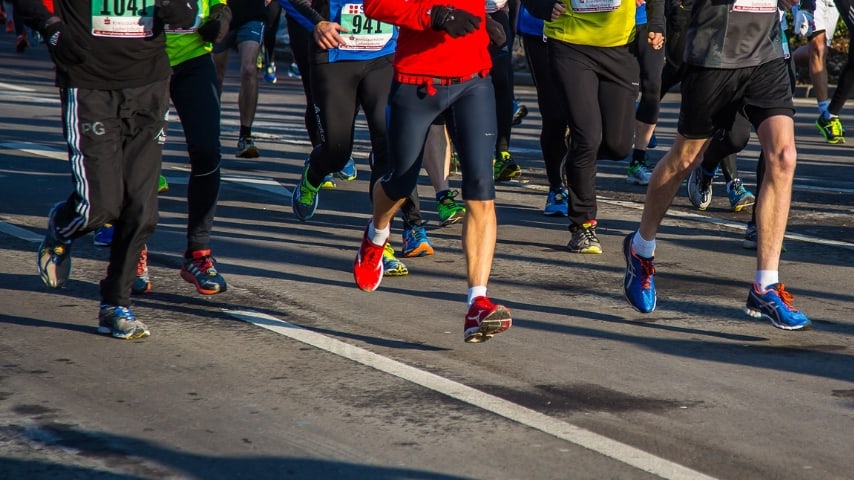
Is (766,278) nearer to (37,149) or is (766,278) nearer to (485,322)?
(485,322)

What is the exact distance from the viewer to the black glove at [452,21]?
581cm

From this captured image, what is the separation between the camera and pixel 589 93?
8.20 m

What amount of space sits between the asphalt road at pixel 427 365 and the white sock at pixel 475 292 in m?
0.23

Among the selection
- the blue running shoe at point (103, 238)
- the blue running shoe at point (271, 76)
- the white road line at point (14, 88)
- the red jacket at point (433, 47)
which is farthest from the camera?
the blue running shoe at point (271, 76)

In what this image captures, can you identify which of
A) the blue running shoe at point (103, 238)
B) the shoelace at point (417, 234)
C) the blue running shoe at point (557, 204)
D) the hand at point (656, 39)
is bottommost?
the blue running shoe at point (103, 238)

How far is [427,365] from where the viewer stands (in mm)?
5680

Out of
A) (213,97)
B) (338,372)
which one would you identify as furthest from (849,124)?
(338,372)

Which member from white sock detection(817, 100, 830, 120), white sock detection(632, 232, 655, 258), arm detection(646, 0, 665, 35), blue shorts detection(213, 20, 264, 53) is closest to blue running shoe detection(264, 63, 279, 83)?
blue shorts detection(213, 20, 264, 53)

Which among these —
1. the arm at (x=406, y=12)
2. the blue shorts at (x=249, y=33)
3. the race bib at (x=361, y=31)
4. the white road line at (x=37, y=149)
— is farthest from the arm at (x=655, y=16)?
the white road line at (x=37, y=149)

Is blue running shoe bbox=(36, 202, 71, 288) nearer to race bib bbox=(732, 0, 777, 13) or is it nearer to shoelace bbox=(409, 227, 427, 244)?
shoelace bbox=(409, 227, 427, 244)

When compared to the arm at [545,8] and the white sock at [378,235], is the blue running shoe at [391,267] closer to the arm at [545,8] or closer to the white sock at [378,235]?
the white sock at [378,235]

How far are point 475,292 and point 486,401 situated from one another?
3.09 ft

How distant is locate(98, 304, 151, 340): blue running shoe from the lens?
19.9 feet

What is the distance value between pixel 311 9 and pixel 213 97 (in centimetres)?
109
